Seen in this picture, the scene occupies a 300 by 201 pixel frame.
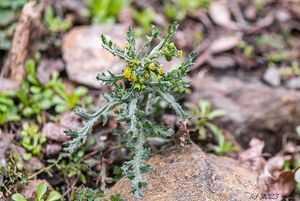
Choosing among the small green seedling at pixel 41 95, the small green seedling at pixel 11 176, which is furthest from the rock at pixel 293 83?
the small green seedling at pixel 11 176

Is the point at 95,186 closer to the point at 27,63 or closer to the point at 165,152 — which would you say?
the point at 165,152

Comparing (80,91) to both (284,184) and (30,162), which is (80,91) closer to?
(30,162)

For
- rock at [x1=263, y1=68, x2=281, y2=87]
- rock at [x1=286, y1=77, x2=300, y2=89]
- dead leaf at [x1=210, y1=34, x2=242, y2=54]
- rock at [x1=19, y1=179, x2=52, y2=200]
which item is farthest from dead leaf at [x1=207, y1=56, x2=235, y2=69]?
rock at [x1=19, y1=179, x2=52, y2=200]

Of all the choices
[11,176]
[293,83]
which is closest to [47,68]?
[11,176]

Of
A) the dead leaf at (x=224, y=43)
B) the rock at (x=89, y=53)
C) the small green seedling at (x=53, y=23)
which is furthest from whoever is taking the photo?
the dead leaf at (x=224, y=43)

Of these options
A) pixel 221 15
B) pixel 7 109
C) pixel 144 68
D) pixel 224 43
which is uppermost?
pixel 221 15

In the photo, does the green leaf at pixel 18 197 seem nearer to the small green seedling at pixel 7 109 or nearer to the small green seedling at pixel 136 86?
the small green seedling at pixel 136 86
